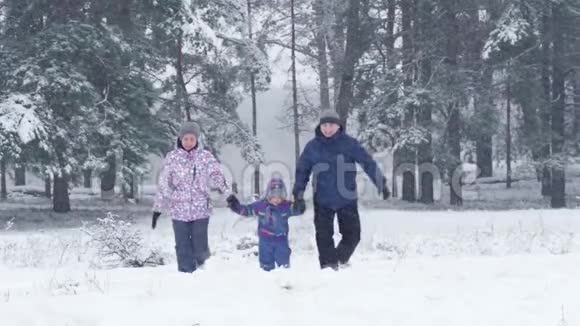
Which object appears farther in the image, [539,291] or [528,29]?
[528,29]

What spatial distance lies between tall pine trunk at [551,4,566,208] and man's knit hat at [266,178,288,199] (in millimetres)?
13523

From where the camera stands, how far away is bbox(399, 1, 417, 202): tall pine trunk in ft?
65.4

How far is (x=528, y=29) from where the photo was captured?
735 inches

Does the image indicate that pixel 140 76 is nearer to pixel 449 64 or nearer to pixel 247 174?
pixel 449 64

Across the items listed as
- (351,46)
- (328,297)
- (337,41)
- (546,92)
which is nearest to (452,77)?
(546,92)

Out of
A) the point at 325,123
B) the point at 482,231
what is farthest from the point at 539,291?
the point at 482,231

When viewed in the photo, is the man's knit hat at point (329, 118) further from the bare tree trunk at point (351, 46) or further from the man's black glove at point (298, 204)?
the bare tree trunk at point (351, 46)

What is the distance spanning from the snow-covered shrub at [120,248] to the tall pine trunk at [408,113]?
11014 millimetres

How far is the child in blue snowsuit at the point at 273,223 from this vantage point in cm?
786

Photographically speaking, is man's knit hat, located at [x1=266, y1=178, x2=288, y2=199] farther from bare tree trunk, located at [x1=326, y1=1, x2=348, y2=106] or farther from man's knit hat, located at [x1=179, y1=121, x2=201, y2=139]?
bare tree trunk, located at [x1=326, y1=1, x2=348, y2=106]

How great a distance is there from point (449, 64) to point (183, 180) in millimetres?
14628

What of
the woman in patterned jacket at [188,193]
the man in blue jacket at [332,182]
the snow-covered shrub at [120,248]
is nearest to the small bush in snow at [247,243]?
the snow-covered shrub at [120,248]

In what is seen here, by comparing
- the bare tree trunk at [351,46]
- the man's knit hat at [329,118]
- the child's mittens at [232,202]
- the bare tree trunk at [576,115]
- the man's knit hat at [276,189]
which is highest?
the bare tree trunk at [351,46]

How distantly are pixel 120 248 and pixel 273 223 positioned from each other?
12.1ft
